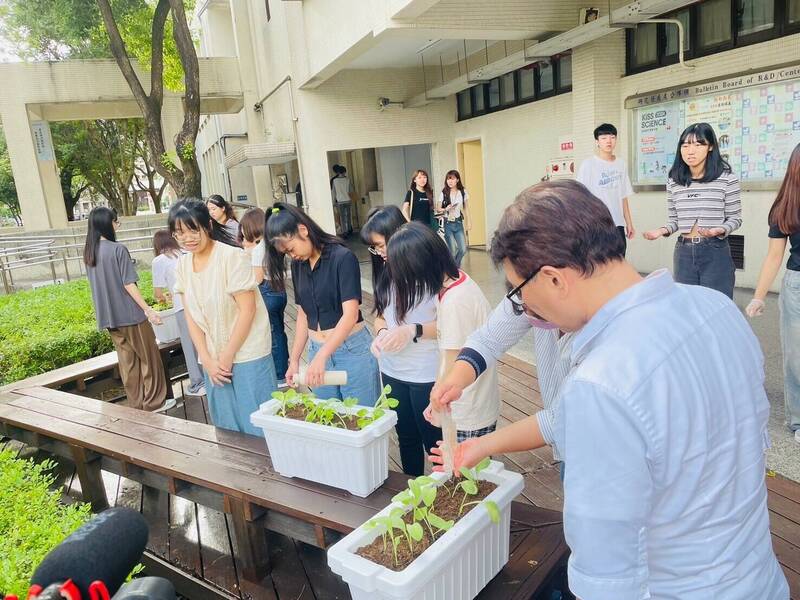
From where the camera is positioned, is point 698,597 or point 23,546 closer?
point 698,597

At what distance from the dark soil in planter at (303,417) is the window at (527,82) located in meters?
7.55

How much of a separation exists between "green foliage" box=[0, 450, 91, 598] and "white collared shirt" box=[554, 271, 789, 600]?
1398mm

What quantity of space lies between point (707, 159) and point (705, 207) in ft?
0.97

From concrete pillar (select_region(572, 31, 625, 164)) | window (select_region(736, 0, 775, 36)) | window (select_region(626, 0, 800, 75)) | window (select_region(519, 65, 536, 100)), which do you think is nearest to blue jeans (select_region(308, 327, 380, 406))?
window (select_region(626, 0, 800, 75))

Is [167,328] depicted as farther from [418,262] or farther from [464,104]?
[464,104]

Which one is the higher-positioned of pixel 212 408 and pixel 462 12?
pixel 462 12

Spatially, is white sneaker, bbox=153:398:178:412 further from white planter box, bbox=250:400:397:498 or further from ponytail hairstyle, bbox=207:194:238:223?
white planter box, bbox=250:400:397:498

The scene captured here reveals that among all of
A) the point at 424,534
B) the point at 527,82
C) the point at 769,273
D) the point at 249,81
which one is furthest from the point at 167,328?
the point at 249,81

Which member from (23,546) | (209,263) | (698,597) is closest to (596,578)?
(698,597)

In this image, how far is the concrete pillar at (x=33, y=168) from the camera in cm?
1186

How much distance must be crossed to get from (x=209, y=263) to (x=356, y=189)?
45.5ft

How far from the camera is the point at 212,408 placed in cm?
295

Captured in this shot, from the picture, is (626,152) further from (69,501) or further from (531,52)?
(69,501)

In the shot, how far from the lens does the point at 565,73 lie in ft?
25.3
